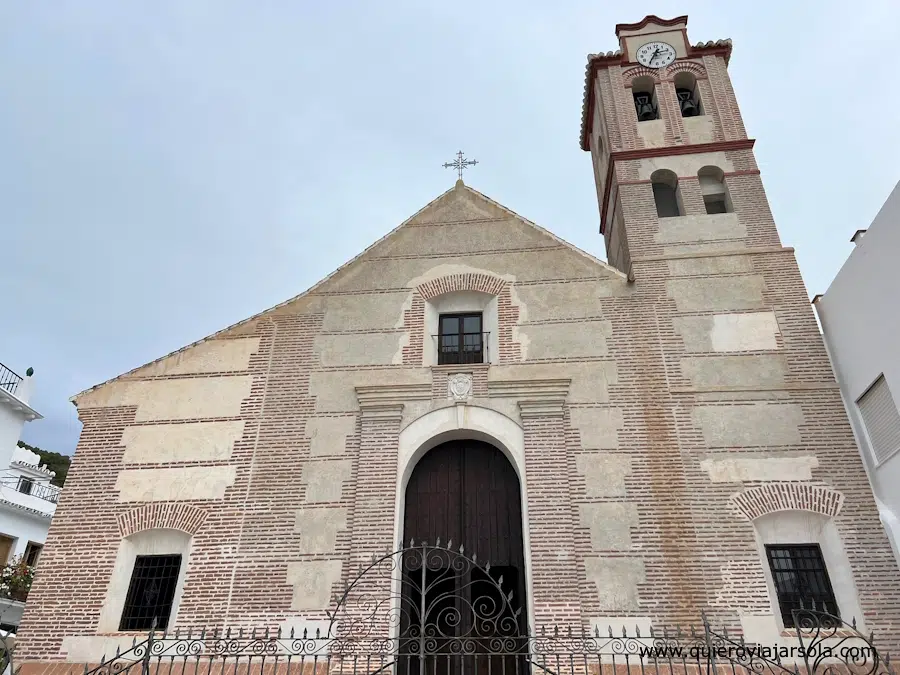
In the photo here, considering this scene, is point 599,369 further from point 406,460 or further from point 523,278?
point 406,460

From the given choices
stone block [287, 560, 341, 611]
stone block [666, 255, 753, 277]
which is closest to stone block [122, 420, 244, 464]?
stone block [287, 560, 341, 611]

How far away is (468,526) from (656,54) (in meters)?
13.2

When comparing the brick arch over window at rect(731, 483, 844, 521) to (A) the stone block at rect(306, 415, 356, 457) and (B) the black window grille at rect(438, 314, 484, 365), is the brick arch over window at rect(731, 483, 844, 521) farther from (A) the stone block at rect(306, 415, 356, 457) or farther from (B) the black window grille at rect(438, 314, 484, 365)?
(A) the stone block at rect(306, 415, 356, 457)

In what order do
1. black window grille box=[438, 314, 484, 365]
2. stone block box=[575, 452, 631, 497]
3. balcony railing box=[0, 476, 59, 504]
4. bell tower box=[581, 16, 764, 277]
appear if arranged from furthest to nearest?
1. balcony railing box=[0, 476, 59, 504]
2. bell tower box=[581, 16, 764, 277]
3. black window grille box=[438, 314, 484, 365]
4. stone block box=[575, 452, 631, 497]

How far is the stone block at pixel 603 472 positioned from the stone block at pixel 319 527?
3.91 metres

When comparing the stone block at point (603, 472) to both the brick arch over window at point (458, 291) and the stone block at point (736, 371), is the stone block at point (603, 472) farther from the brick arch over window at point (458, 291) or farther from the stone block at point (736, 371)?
the brick arch over window at point (458, 291)

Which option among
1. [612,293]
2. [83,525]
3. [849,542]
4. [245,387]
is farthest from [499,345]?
[83,525]

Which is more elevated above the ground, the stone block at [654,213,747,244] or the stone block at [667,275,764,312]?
the stone block at [654,213,747,244]

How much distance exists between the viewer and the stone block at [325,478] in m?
11.1

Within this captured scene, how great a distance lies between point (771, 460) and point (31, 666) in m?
11.8

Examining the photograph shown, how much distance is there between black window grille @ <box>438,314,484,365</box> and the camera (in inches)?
494

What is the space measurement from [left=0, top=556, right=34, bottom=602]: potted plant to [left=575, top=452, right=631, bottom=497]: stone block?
16.4 metres

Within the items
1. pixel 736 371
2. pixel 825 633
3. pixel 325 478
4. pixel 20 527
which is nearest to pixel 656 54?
pixel 736 371

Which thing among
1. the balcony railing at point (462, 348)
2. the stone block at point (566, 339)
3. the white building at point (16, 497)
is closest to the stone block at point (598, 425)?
the stone block at point (566, 339)
